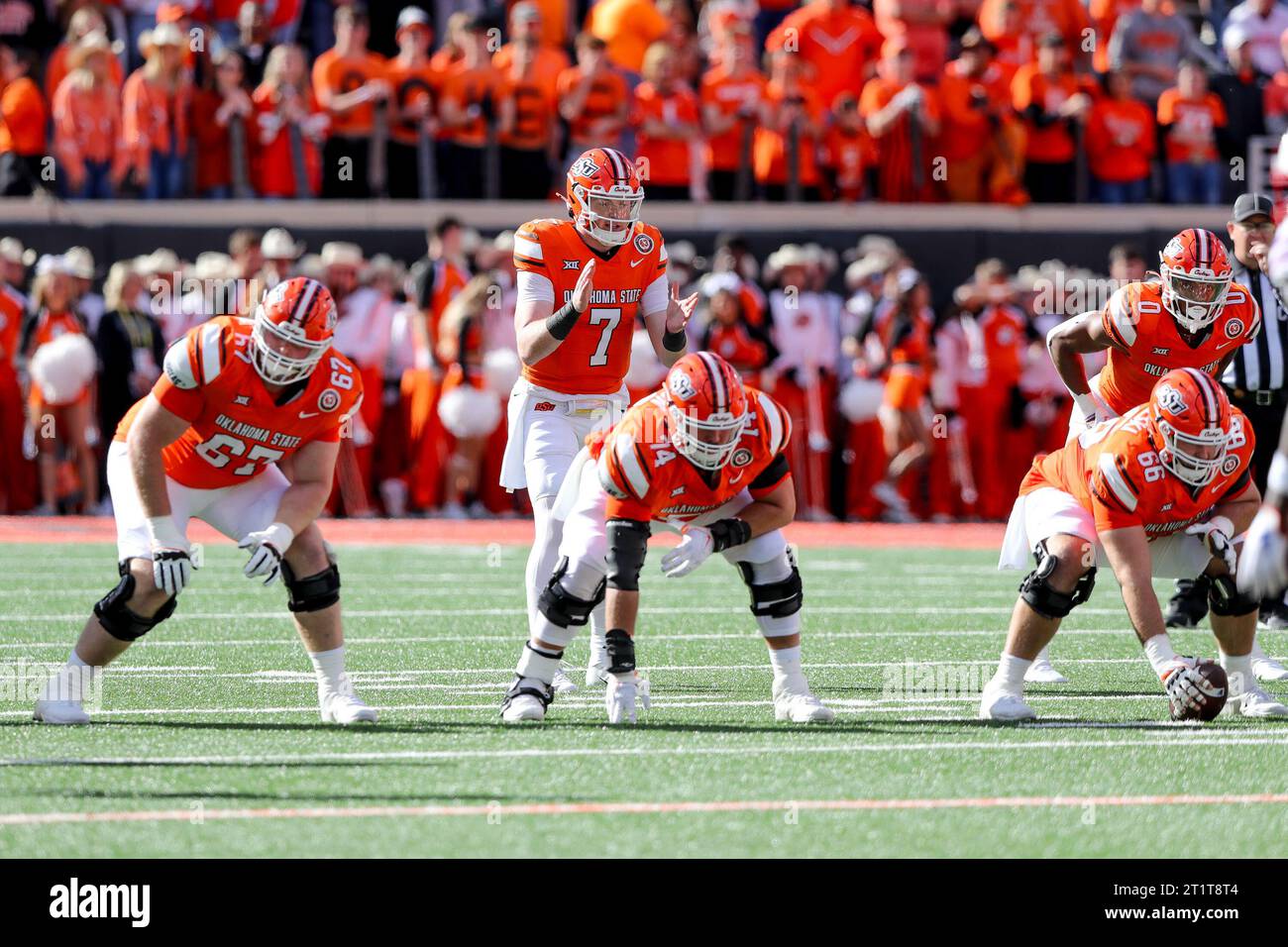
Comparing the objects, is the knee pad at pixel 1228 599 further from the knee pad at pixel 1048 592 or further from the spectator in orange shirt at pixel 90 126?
the spectator in orange shirt at pixel 90 126

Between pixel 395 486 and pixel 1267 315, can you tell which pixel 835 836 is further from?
pixel 395 486

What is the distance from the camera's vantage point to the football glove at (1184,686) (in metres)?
6.92

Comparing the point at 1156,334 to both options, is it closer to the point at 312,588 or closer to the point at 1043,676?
the point at 1043,676

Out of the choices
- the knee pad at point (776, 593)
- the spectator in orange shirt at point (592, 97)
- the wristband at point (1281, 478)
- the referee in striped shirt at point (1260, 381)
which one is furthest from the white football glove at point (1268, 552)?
the spectator in orange shirt at point (592, 97)

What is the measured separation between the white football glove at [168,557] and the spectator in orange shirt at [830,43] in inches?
452

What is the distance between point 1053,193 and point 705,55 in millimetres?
3086

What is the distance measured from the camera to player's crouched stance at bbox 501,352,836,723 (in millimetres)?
6648

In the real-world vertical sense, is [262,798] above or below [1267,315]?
below

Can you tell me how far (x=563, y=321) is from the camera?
25.0 feet

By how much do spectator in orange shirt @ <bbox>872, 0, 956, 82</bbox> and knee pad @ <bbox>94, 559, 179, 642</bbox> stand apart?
468 inches

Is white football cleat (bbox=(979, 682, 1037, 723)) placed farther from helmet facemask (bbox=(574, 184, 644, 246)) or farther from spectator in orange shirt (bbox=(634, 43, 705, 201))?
spectator in orange shirt (bbox=(634, 43, 705, 201))
